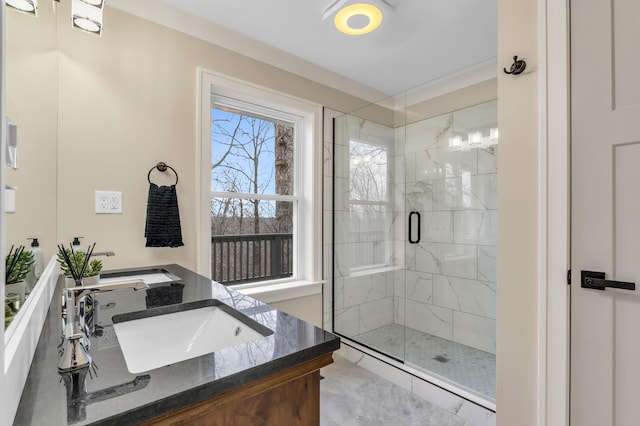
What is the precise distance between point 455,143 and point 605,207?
175 cm

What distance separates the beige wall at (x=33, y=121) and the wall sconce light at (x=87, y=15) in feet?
0.44

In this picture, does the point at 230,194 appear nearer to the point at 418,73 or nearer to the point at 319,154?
the point at 319,154

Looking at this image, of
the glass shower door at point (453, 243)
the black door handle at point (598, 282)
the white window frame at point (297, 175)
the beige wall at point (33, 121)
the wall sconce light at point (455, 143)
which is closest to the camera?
the beige wall at point (33, 121)

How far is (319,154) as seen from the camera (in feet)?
9.11

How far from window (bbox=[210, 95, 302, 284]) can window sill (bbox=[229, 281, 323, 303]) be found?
96 mm

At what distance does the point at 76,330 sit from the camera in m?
0.69

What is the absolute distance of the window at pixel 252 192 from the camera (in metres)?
2.35

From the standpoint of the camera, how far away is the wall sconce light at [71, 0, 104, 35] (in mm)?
1549

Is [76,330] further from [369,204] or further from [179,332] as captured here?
[369,204]

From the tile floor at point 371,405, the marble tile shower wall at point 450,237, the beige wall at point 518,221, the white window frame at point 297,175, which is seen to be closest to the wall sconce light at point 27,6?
the white window frame at point 297,175

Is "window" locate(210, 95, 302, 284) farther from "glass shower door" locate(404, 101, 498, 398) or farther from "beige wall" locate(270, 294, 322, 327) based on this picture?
"glass shower door" locate(404, 101, 498, 398)

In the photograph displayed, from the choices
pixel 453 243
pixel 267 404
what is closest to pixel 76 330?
pixel 267 404

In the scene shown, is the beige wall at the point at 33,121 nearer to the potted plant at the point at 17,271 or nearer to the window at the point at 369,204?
the potted plant at the point at 17,271

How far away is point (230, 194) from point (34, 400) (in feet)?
6.23
